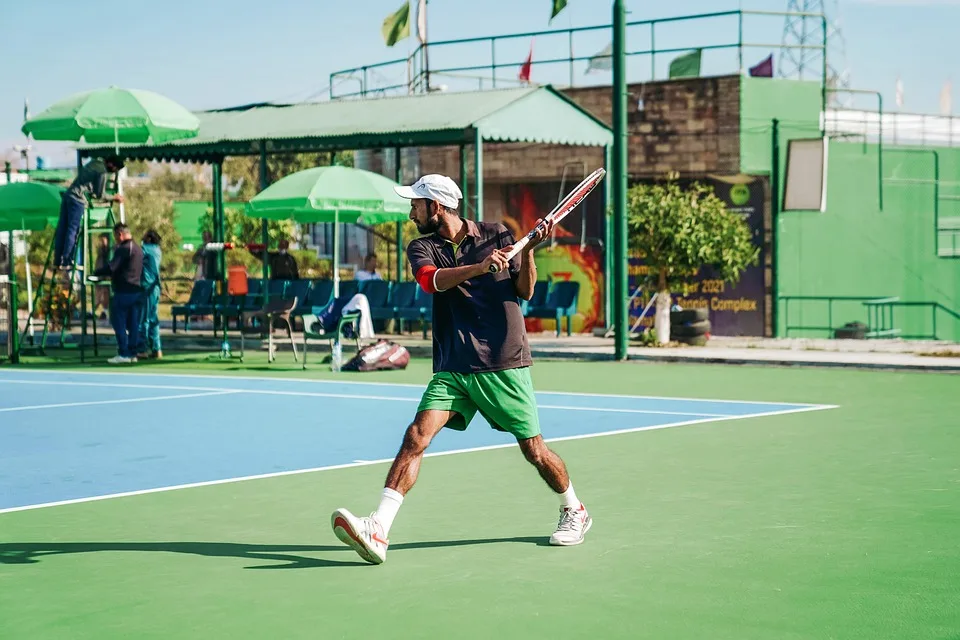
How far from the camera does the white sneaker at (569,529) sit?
7.59m

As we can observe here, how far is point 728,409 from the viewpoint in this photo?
14.7 m

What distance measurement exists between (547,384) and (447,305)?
10.5 metres

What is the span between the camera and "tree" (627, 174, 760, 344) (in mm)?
22875

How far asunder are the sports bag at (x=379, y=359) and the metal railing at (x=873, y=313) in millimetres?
9679

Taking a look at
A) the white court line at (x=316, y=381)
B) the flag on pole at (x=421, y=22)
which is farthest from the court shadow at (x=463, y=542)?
the flag on pole at (x=421, y=22)

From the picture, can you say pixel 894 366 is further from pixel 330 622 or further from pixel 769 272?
pixel 330 622

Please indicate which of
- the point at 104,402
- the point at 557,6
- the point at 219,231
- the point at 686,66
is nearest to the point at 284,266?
the point at 219,231

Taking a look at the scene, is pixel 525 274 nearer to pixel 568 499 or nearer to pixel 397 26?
pixel 568 499

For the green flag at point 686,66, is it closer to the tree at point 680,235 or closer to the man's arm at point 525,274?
the tree at point 680,235

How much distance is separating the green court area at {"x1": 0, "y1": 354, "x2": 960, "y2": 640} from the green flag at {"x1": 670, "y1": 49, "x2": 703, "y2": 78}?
53.8 feet

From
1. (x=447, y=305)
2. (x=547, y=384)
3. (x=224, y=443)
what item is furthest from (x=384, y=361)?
(x=447, y=305)

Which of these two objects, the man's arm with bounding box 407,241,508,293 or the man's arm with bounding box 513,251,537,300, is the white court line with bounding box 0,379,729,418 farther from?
the man's arm with bounding box 407,241,508,293

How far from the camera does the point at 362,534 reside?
7.05 metres

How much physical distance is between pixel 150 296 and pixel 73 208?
5.72 feet
